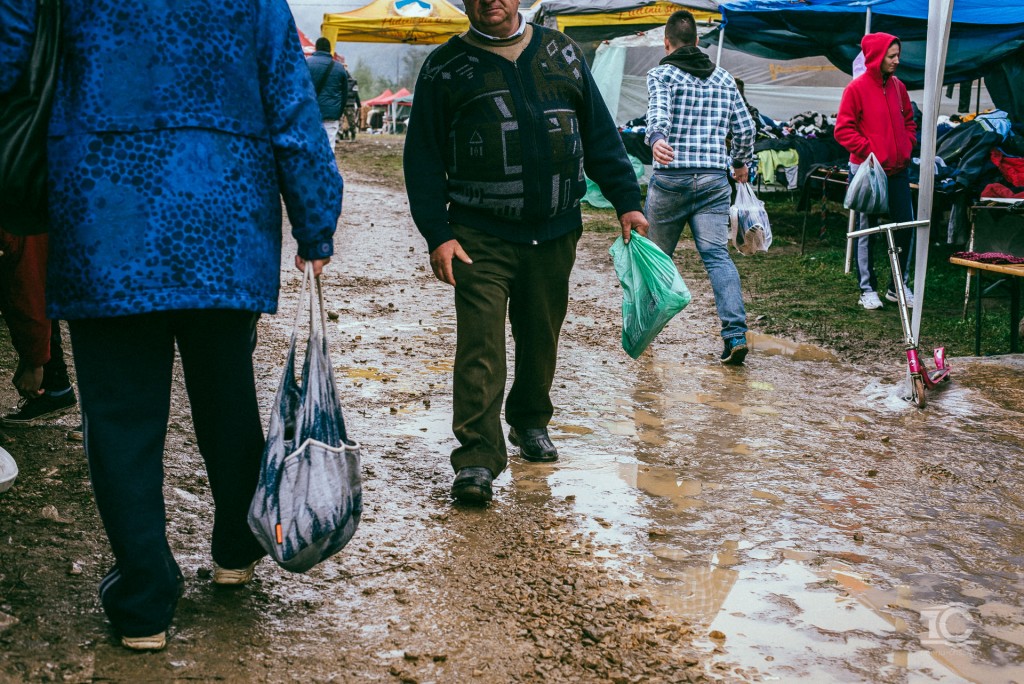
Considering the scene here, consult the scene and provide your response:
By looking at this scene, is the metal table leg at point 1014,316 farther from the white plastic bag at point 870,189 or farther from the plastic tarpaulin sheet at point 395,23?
the plastic tarpaulin sheet at point 395,23

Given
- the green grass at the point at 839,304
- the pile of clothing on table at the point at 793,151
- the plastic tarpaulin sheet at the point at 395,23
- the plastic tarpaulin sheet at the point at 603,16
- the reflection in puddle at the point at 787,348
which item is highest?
the plastic tarpaulin sheet at the point at 395,23

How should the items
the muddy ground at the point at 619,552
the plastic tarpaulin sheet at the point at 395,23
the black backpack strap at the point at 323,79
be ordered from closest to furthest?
the muddy ground at the point at 619,552 → the black backpack strap at the point at 323,79 → the plastic tarpaulin sheet at the point at 395,23

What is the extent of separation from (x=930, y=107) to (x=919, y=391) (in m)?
1.51

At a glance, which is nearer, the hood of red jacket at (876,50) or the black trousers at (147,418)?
the black trousers at (147,418)

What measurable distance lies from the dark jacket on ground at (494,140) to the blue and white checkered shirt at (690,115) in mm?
2362

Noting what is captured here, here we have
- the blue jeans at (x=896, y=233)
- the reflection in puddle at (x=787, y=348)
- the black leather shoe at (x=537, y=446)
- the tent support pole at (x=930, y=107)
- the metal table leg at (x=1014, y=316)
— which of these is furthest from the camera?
the blue jeans at (x=896, y=233)

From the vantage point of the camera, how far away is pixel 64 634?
9.16ft

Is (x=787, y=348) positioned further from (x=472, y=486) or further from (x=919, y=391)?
(x=472, y=486)

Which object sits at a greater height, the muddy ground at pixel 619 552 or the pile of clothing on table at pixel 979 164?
the pile of clothing on table at pixel 979 164

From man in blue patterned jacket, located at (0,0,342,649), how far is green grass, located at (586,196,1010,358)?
493 cm

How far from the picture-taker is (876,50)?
779 centimetres

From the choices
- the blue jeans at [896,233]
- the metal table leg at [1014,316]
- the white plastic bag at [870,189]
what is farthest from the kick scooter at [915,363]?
the blue jeans at [896,233]

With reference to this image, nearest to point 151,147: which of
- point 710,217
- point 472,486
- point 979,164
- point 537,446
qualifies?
point 472,486

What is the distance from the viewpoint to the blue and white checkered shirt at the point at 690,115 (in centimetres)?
630
